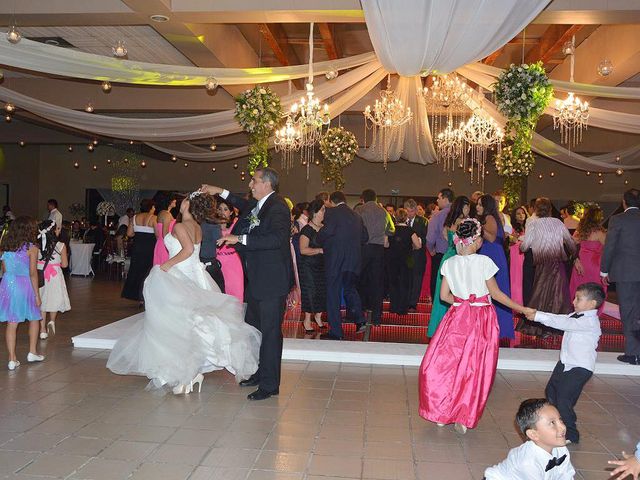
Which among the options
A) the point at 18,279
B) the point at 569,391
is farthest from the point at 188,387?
the point at 569,391

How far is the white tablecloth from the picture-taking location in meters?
15.4

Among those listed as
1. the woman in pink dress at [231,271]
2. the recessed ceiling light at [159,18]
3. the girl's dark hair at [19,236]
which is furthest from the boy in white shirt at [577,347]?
the recessed ceiling light at [159,18]

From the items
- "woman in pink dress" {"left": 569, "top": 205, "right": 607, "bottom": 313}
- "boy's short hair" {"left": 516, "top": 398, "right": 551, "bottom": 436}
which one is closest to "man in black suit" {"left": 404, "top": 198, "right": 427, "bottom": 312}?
"woman in pink dress" {"left": 569, "top": 205, "right": 607, "bottom": 313}

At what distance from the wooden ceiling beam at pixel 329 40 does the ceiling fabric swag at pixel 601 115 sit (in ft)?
6.90

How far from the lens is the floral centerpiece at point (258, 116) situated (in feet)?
26.9

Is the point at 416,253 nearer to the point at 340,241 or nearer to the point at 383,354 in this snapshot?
the point at 340,241

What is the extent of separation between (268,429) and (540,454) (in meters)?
2.17

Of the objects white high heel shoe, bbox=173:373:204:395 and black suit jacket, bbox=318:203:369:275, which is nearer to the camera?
white high heel shoe, bbox=173:373:204:395

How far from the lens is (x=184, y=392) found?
5.36 m

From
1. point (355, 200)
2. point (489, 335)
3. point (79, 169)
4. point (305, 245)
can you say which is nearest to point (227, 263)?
point (305, 245)

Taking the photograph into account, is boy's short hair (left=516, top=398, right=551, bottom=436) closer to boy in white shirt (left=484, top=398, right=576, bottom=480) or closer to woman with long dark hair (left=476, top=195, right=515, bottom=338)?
boy in white shirt (left=484, top=398, right=576, bottom=480)

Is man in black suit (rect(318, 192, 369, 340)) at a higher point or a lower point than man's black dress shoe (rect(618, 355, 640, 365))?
higher

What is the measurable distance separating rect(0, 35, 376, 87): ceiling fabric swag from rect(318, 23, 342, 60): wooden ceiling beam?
1539 mm

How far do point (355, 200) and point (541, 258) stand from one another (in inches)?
584
